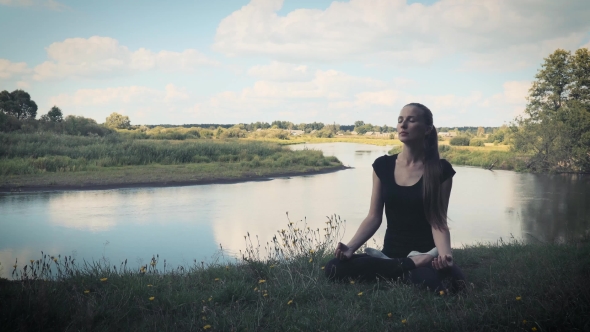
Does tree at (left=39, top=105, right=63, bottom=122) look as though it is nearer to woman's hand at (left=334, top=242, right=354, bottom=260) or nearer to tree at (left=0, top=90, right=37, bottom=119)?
tree at (left=0, top=90, right=37, bottom=119)

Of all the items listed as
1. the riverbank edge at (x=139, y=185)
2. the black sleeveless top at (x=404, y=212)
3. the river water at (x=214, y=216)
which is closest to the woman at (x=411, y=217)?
the black sleeveless top at (x=404, y=212)

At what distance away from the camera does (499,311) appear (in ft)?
7.90

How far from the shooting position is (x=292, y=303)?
3057 millimetres

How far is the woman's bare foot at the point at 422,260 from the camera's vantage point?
10.7 feet

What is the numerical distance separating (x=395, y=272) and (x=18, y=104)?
112 feet

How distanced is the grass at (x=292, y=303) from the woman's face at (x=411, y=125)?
103cm

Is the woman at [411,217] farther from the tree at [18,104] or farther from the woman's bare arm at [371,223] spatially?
the tree at [18,104]

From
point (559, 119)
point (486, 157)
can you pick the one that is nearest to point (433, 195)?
point (559, 119)

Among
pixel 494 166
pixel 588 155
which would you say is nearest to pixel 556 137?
pixel 588 155

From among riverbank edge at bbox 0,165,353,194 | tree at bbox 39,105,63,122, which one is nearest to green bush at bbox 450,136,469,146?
riverbank edge at bbox 0,165,353,194

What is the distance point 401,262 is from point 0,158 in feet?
74.3

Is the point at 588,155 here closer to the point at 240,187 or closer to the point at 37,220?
the point at 240,187

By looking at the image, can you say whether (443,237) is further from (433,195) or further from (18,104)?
(18,104)

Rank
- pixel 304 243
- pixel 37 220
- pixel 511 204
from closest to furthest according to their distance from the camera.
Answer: pixel 304 243
pixel 37 220
pixel 511 204
